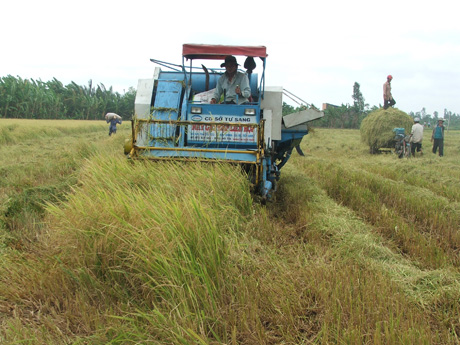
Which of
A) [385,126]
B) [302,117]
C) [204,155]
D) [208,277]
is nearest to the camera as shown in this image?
[208,277]

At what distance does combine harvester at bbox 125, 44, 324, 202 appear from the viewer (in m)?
5.21

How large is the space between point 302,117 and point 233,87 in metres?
1.44

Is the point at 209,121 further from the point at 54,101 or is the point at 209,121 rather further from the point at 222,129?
the point at 54,101

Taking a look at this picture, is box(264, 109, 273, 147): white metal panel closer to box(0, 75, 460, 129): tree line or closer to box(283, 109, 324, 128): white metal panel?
box(283, 109, 324, 128): white metal panel

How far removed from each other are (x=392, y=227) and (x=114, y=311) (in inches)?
132

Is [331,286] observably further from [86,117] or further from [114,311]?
[86,117]

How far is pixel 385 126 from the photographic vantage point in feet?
48.1

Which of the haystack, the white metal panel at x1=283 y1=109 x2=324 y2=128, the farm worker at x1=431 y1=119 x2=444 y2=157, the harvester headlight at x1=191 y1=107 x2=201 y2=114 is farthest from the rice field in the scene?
the farm worker at x1=431 y1=119 x2=444 y2=157

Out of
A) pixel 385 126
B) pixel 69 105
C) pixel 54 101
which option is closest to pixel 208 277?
pixel 385 126

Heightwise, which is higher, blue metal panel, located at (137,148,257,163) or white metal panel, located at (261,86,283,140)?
white metal panel, located at (261,86,283,140)

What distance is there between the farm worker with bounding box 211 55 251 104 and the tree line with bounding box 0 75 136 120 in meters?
36.3

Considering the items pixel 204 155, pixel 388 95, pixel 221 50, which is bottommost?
pixel 204 155

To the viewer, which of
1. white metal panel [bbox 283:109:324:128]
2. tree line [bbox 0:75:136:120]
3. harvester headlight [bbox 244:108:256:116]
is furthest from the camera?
tree line [bbox 0:75:136:120]

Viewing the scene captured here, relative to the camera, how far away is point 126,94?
54250mm
